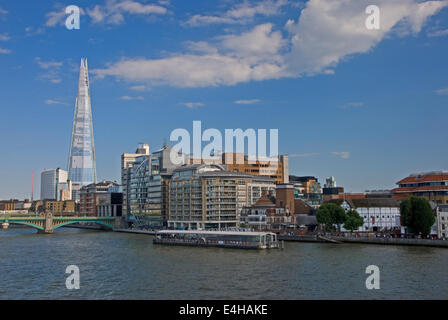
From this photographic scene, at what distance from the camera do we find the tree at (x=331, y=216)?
102812mm

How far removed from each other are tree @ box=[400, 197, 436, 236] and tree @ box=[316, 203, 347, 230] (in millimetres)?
15143

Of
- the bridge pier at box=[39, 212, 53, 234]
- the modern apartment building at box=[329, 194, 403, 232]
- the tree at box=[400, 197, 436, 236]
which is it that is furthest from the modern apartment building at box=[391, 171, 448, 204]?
the bridge pier at box=[39, 212, 53, 234]

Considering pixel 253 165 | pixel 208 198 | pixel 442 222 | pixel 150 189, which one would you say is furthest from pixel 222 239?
pixel 253 165

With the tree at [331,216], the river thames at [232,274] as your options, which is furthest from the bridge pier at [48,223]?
the tree at [331,216]

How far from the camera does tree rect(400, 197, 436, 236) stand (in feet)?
291

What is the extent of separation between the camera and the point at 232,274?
55.8 metres

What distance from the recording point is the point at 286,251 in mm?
81625

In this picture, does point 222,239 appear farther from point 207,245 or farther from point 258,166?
point 258,166

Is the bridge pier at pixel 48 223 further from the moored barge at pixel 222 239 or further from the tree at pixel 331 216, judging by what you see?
the tree at pixel 331 216

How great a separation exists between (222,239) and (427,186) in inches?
2410

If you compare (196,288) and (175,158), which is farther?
(175,158)
